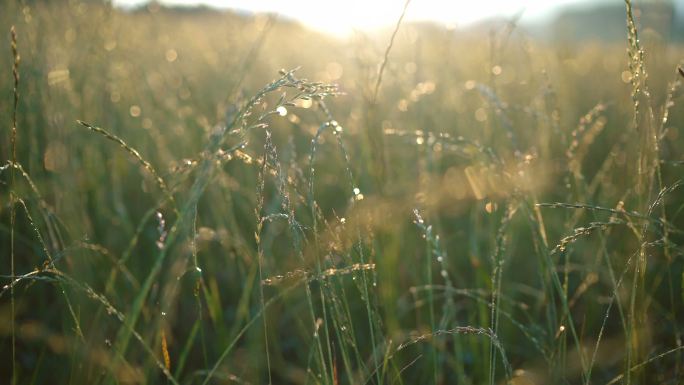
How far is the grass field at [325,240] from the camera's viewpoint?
1090 millimetres

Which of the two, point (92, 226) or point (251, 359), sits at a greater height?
point (92, 226)

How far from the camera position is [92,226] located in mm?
2064

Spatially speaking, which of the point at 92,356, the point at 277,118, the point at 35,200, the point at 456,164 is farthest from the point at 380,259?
the point at 277,118

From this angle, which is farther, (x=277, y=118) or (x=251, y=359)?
(x=277, y=118)

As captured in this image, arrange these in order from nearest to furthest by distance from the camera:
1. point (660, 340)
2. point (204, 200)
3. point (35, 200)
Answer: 1. point (35, 200)
2. point (660, 340)
3. point (204, 200)

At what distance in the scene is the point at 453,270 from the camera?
2059 mm

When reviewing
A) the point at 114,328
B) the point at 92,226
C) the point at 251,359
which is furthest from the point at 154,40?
the point at 251,359

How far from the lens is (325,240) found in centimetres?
208

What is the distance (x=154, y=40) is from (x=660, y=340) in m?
3.81

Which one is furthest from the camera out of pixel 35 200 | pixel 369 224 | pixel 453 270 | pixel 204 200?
pixel 204 200

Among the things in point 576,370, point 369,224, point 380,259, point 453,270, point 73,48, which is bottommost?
point 576,370

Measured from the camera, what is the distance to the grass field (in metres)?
1.09

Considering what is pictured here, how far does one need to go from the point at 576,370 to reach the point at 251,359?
0.94 m

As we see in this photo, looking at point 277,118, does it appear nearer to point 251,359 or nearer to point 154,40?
point 154,40
